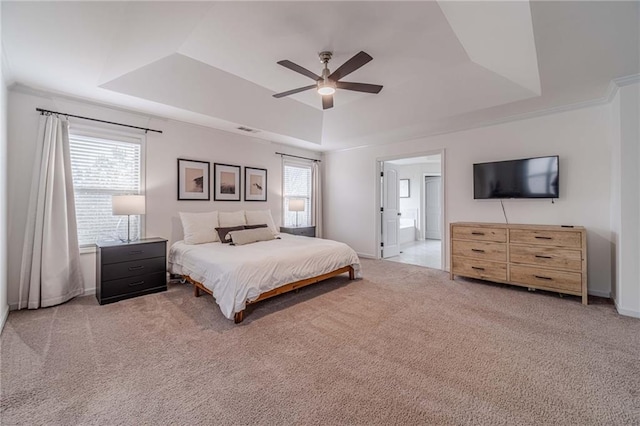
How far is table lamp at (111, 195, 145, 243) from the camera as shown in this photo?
11.0 feet

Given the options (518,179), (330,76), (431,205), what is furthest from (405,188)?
(330,76)

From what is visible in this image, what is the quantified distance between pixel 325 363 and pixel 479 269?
2.96m

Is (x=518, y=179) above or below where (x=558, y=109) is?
below

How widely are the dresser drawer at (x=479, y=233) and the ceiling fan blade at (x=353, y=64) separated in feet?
9.30

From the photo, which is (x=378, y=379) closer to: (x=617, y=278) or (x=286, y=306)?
(x=286, y=306)

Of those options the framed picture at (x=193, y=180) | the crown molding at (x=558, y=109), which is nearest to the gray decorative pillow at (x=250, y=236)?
the framed picture at (x=193, y=180)

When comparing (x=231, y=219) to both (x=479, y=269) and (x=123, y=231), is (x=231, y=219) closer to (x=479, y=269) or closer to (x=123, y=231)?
(x=123, y=231)

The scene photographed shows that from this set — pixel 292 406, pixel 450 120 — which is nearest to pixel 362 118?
pixel 450 120

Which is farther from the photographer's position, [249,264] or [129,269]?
[129,269]

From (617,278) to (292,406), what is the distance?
12.4 ft

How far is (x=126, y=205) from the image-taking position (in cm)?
338

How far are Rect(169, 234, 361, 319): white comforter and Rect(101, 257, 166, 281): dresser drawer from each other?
0.24 m

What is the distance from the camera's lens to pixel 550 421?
1.46 meters

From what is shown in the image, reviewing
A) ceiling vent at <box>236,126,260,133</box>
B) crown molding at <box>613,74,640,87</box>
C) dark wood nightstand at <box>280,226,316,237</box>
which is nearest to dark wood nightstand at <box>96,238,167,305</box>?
ceiling vent at <box>236,126,260,133</box>
